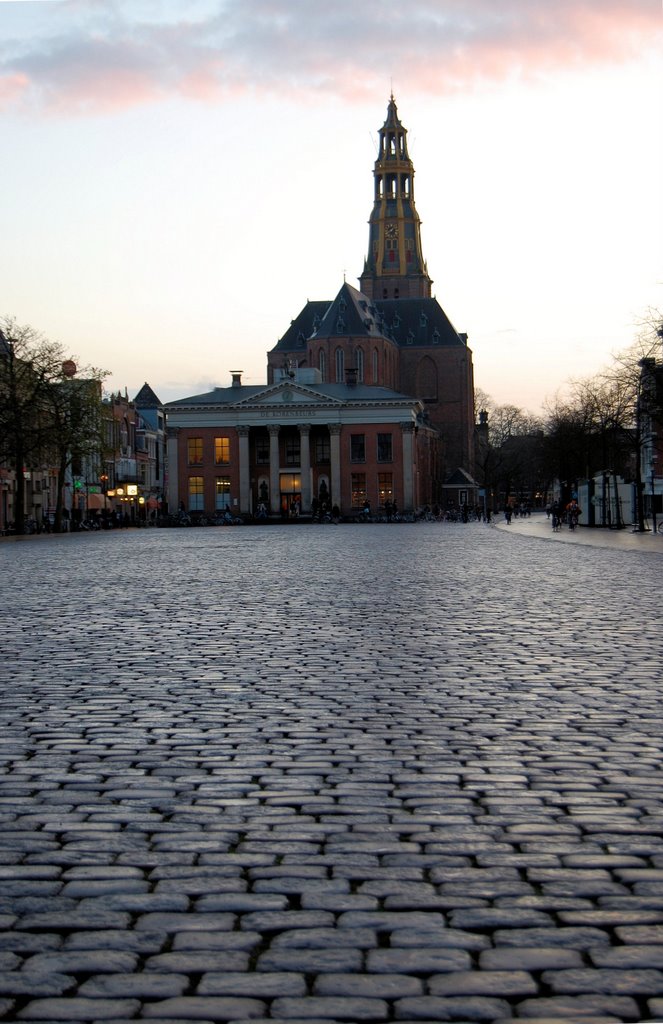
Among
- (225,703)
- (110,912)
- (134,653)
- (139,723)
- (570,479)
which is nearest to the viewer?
(110,912)

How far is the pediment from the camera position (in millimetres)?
107000

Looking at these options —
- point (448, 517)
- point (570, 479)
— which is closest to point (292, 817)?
point (570, 479)

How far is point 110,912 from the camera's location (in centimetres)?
421

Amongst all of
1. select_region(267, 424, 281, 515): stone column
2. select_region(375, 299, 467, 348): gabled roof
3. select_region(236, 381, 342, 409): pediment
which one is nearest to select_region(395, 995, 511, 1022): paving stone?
select_region(236, 381, 342, 409): pediment

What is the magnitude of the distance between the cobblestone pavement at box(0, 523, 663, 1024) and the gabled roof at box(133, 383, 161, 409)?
13765 cm

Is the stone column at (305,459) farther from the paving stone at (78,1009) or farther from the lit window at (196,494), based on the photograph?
the paving stone at (78,1009)

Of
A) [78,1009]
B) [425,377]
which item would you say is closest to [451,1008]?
[78,1009]

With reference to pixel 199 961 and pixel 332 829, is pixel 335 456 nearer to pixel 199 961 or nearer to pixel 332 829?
pixel 332 829

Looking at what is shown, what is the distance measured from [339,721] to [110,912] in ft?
12.6

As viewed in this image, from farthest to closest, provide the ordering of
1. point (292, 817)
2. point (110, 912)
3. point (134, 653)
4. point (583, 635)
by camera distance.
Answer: point (583, 635) → point (134, 653) → point (292, 817) → point (110, 912)

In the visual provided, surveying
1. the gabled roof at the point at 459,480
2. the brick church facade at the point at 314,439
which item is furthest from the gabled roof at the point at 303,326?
Result: the gabled roof at the point at 459,480

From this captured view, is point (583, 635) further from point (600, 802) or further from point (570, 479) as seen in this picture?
point (570, 479)

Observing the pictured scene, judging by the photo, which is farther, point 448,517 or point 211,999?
point 448,517

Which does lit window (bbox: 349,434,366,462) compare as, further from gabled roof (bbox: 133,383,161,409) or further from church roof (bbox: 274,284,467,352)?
gabled roof (bbox: 133,383,161,409)
